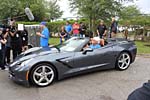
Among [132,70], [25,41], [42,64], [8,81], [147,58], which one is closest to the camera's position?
[42,64]

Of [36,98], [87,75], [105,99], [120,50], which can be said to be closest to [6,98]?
[36,98]

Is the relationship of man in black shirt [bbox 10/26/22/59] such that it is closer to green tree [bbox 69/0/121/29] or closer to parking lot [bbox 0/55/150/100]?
parking lot [bbox 0/55/150/100]

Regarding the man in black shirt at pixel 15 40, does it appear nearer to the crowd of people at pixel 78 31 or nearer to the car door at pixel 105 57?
the car door at pixel 105 57

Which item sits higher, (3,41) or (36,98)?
(3,41)

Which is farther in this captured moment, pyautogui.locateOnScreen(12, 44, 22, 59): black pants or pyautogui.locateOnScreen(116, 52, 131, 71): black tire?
pyautogui.locateOnScreen(12, 44, 22, 59): black pants

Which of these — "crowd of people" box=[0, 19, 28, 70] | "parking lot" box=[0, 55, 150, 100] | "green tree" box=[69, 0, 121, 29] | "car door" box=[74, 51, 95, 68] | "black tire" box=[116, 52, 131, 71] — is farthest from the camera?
"green tree" box=[69, 0, 121, 29]

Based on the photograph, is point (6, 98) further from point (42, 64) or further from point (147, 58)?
point (147, 58)

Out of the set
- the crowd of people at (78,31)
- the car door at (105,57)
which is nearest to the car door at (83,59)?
the car door at (105,57)

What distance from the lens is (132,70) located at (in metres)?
8.20

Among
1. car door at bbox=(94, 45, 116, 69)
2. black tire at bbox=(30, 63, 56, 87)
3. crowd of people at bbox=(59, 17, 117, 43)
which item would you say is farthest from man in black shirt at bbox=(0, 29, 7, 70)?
crowd of people at bbox=(59, 17, 117, 43)

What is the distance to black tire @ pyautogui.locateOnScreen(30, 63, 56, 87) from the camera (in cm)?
647

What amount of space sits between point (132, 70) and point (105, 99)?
2853 mm

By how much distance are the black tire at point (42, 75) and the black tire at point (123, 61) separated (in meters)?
2.16

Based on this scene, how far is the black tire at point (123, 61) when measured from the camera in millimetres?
7939
